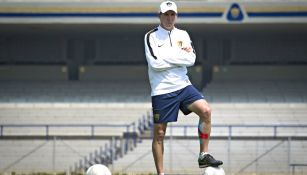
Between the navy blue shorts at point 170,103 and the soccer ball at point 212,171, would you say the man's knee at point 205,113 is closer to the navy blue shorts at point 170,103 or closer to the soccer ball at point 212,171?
the navy blue shorts at point 170,103

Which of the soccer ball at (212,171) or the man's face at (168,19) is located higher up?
the man's face at (168,19)

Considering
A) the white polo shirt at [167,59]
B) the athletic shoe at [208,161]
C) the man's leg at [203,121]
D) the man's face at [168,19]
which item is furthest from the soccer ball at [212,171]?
the man's face at [168,19]

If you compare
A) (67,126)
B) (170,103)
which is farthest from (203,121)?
(67,126)

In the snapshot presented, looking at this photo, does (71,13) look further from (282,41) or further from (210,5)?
(282,41)

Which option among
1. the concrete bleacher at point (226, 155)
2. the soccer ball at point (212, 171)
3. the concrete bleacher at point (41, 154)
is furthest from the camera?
the concrete bleacher at point (41, 154)

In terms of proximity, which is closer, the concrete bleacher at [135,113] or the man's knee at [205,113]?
the man's knee at [205,113]

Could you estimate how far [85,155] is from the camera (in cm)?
2505

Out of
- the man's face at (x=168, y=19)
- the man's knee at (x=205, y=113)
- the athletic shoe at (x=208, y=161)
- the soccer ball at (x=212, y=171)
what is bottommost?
the soccer ball at (x=212, y=171)

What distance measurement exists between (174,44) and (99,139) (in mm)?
17187

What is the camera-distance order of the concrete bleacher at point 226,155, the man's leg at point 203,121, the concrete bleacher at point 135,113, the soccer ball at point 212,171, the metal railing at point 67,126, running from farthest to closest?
the metal railing at point 67,126
the concrete bleacher at point 135,113
the concrete bleacher at point 226,155
the man's leg at point 203,121
the soccer ball at point 212,171

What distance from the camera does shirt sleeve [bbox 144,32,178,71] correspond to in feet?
30.8

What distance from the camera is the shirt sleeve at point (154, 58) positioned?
9.40m

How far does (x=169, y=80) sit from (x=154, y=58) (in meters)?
0.28

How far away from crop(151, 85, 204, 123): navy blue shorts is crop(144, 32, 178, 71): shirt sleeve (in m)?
0.29
